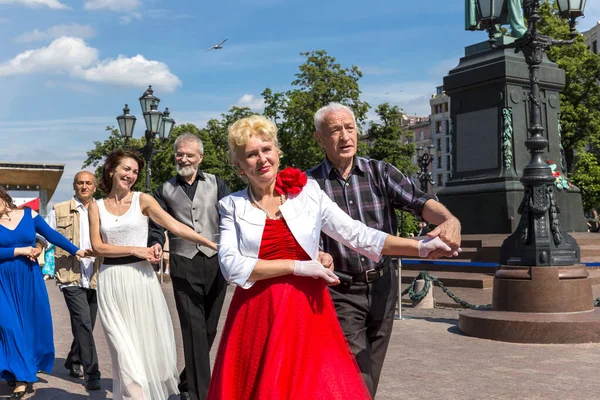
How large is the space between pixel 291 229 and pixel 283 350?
55 centimetres

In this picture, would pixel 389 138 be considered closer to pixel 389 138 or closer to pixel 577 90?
pixel 389 138

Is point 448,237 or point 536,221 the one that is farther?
point 536,221

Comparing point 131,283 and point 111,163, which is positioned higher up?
point 111,163

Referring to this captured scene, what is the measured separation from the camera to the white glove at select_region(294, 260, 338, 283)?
3670 mm

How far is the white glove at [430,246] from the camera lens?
3621 mm

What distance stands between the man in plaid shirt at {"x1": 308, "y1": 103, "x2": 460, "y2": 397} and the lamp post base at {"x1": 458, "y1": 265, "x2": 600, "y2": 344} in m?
Answer: 5.40

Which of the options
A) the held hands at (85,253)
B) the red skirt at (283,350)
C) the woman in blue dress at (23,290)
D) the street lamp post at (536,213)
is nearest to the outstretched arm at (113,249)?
the held hands at (85,253)

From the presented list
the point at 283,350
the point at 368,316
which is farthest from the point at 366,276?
the point at 283,350

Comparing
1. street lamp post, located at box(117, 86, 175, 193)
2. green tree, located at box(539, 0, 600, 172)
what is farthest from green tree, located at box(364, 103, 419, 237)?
street lamp post, located at box(117, 86, 175, 193)

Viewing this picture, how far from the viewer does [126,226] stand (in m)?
6.17

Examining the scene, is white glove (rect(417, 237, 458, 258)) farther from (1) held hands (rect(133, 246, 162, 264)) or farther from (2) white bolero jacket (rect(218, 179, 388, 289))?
(1) held hands (rect(133, 246, 162, 264))

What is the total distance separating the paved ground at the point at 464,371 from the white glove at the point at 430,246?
333 centimetres

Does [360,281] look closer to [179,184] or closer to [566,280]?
[179,184]

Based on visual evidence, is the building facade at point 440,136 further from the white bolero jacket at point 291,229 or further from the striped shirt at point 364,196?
the white bolero jacket at point 291,229
